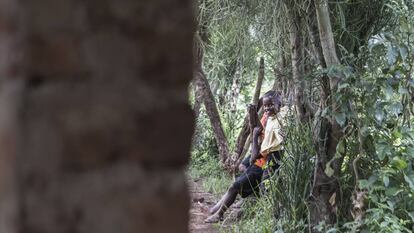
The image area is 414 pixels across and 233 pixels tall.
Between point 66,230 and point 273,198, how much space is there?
3.98m

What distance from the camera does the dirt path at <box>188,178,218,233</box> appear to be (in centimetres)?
579

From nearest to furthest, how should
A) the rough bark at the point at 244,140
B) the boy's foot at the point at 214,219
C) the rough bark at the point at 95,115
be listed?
the rough bark at the point at 95,115 → the boy's foot at the point at 214,219 → the rough bark at the point at 244,140

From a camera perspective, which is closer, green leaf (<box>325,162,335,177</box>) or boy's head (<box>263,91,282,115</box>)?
green leaf (<box>325,162,335,177</box>)

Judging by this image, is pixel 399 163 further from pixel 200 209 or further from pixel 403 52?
pixel 200 209

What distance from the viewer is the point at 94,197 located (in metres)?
0.92

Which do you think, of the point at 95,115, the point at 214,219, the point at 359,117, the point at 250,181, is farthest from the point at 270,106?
the point at 95,115

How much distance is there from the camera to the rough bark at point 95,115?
862mm

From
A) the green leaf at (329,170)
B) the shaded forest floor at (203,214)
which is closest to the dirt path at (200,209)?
the shaded forest floor at (203,214)

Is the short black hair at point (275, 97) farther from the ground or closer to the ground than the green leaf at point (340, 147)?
farther from the ground

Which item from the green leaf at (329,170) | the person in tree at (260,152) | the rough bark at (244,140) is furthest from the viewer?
the rough bark at (244,140)

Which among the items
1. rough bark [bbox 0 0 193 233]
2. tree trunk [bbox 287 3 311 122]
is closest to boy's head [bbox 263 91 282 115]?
tree trunk [bbox 287 3 311 122]

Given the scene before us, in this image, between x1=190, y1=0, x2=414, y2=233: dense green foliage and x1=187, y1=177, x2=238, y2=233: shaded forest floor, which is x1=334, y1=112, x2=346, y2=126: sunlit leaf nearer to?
x1=190, y1=0, x2=414, y2=233: dense green foliage

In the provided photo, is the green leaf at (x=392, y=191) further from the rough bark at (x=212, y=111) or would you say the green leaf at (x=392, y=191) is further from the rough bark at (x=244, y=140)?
the rough bark at (x=212, y=111)

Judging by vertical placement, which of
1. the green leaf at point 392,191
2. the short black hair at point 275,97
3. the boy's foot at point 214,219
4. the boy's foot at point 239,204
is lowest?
the boy's foot at point 214,219
